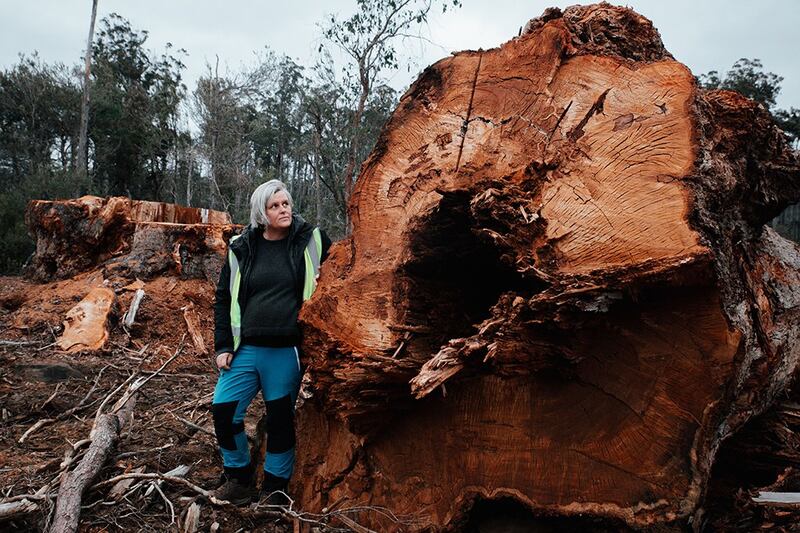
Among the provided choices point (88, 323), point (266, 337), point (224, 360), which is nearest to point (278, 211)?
point (266, 337)

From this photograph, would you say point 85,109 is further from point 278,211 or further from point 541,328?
point 541,328

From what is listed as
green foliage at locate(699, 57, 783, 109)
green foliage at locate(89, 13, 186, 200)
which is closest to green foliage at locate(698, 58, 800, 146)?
green foliage at locate(699, 57, 783, 109)

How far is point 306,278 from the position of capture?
8.59 ft

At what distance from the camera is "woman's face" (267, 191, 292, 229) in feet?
8.67

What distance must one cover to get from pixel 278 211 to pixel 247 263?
293 mm

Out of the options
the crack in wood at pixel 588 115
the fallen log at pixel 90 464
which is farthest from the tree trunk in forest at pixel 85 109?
the crack in wood at pixel 588 115

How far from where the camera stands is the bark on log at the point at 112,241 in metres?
6.40

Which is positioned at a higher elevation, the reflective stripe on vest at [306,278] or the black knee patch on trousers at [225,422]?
the reflective stripe on vest at [306,278]

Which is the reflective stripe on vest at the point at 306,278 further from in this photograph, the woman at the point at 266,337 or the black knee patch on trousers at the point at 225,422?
the black knee patch on trousers at the point at 225,422

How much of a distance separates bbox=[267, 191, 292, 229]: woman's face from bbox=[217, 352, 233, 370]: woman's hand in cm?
64

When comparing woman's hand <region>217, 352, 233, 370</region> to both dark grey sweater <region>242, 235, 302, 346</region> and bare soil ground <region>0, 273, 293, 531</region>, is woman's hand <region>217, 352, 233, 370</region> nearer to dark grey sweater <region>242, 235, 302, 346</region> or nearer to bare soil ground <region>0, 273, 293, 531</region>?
dark grey sweater <region>242, 235, 302, 346</region>

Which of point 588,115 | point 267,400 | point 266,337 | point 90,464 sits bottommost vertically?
point 90,464

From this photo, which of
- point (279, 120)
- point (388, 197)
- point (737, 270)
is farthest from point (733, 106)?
point (279, 120)

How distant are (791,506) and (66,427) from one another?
154 inches
